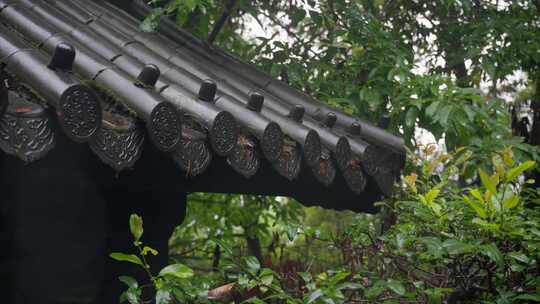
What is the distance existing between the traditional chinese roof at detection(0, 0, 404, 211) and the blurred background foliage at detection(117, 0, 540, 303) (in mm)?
170

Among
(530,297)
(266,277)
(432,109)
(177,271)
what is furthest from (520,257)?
(432,109)

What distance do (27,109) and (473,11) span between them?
13.9 ft

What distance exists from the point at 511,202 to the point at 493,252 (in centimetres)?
14

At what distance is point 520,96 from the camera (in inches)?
271

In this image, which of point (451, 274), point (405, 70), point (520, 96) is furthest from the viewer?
point (520, 96)

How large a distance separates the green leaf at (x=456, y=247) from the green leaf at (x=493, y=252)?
0.03 m

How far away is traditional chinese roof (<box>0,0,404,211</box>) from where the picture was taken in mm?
1574

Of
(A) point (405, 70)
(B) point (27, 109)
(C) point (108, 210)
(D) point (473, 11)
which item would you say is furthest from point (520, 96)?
(B) point (27, 109)

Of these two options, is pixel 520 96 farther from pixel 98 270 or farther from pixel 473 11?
pixel 98 270

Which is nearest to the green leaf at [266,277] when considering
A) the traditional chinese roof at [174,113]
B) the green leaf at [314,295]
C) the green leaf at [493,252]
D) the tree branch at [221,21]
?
the green leaf at [314,295]

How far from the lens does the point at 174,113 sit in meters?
1.76

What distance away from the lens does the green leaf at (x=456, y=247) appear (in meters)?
1.92

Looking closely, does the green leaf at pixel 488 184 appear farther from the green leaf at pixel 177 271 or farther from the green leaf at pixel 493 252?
the green leaf at pixel 177 271

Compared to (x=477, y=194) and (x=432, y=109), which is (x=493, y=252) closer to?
(x=477, y=194)
